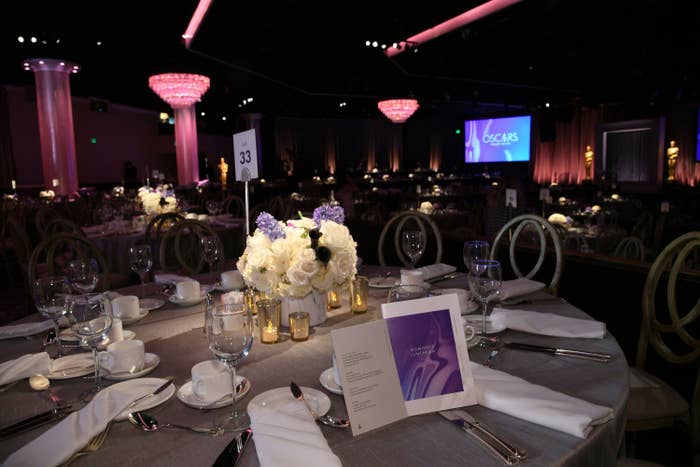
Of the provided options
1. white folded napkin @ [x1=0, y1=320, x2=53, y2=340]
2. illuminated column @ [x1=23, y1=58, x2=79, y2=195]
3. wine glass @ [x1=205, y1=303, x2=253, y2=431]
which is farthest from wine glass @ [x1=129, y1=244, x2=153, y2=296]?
illuminated column @ [x1=23, y1=58, x2=79, y2=195]

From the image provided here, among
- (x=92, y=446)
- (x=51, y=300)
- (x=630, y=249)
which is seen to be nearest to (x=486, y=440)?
(x=92, y=446)

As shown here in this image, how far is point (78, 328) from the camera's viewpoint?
1.28 m

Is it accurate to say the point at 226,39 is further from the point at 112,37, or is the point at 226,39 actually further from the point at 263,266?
the point at 263,266

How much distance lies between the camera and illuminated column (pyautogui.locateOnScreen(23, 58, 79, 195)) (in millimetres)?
8977

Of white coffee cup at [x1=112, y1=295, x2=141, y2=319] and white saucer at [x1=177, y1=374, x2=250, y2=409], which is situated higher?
white coffee cup at [x1=112, y1=295, x2=141, y2=319]

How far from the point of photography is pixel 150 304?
1.97 m

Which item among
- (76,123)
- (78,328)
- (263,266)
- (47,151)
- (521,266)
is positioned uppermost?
(76,123)

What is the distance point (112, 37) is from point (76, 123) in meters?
7.16

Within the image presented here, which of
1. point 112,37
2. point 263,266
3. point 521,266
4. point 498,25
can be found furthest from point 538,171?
point 263,266

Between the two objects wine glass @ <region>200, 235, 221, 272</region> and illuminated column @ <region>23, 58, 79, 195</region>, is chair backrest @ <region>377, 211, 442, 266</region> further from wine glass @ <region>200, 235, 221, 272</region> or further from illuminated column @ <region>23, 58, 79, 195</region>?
illuminated column @ <region>23, 58, 79, 195</region>

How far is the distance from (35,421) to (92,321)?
275 mm

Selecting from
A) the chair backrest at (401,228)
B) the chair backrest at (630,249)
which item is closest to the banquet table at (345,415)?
the chair backrest at (401,228)

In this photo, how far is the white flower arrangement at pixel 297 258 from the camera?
1500mm

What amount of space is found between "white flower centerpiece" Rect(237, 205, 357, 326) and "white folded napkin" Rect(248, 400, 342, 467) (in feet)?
1.62
